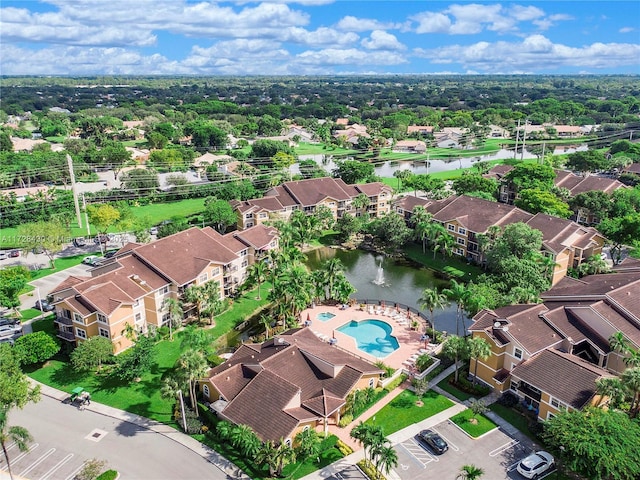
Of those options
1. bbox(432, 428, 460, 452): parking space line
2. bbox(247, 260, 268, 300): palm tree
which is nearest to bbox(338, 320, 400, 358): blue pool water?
bbox(247, 260, 268, 300): palm tree

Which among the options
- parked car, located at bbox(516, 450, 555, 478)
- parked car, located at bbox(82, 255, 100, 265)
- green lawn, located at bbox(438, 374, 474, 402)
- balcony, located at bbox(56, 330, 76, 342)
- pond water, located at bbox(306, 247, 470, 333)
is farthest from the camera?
parked car, located at bbox(82, 255, 100, 265)

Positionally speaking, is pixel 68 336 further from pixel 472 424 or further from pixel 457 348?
pixel 472 424

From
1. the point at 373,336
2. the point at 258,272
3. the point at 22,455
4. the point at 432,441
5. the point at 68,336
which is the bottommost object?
the point at 373,336

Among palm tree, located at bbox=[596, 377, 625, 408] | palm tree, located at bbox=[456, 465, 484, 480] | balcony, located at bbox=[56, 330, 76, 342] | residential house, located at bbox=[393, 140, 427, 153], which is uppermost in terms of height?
→ residential house, located at bbox=[393, 140, 427, 153]

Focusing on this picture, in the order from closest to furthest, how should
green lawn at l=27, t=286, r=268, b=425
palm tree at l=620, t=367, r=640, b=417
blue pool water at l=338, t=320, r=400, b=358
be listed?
1. palm tree at l=620, t=367, r=640, b=417
2. green lawn at l=27, t=286, r=268, b=425
3. blue pool water at l=338, t=320, r=400, b=358

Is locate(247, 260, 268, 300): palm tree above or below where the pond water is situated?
above

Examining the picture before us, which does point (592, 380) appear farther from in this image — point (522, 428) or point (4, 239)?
point (4, 239)

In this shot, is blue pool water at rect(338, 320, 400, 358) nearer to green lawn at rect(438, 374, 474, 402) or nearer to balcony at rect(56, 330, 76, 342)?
green lawn at rect(438, 374, 474, 402)

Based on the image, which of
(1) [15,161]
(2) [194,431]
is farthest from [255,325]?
(1) [15,161]

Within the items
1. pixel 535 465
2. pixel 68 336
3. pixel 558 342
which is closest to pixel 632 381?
pixel 558 342
